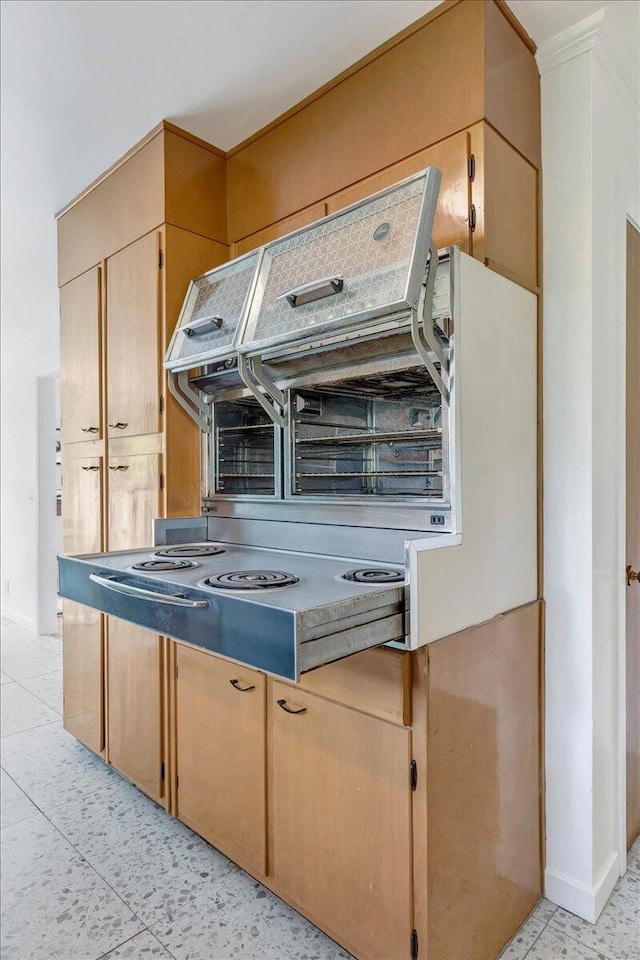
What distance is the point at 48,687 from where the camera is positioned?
3775mm

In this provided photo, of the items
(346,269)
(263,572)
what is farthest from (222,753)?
(346,269)

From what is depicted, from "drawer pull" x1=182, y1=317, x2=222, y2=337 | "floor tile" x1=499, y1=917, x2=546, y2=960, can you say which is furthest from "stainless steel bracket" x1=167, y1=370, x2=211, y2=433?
"floor tile" x1=499, y1=917, x2=546, y2=960

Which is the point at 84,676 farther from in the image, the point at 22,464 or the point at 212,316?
the point at 22,464

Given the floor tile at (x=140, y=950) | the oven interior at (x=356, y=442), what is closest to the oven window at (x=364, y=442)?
the oven interior at (x=356, y=442)

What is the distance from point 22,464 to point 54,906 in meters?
4.28

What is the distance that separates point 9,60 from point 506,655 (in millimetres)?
2454

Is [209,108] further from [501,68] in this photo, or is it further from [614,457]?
[614,457]

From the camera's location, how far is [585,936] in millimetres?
1666

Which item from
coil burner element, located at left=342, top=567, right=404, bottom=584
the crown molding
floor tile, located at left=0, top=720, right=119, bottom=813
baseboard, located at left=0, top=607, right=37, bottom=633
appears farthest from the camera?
baseboard, located at left=0, top=607, right=37, bottom=633

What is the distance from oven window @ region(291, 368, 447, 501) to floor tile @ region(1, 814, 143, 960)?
1.43 m

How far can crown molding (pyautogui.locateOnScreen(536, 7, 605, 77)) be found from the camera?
1665 millimetres

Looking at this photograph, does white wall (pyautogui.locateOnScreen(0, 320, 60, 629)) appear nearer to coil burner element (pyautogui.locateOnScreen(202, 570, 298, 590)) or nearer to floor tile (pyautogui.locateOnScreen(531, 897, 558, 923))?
coil burner element (pyautogui.locateOnScreen(202, 570, 298, 590))

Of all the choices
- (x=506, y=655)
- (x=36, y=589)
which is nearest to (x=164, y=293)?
(x=506, y=655)

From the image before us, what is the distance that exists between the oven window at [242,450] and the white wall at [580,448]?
3.45 feet
